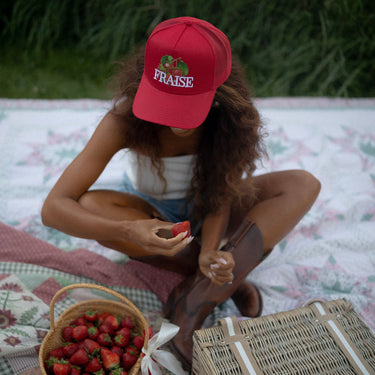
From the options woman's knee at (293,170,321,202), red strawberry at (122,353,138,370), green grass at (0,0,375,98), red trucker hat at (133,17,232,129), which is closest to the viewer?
red trucker hat at (133,17,232,129)

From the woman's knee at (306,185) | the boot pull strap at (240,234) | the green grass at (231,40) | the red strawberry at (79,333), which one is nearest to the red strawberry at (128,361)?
the red strawberry at (79,333)

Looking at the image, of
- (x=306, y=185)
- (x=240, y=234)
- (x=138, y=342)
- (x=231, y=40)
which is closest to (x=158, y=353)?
(x=138, y=342)

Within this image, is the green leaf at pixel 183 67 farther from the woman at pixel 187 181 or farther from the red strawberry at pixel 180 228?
the red strawberry at pixel 180 228

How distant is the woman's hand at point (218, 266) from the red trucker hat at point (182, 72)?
363 mm

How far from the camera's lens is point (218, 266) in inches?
44.1

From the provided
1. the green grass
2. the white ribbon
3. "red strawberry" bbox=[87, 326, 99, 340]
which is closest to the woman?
the white ribbon

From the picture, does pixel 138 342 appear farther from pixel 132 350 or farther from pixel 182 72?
pixel 182 72

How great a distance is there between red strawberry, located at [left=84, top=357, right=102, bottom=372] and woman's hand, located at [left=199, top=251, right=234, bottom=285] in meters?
0.35

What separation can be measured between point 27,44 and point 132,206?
190 centimetres

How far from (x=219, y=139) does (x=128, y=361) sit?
621 mm

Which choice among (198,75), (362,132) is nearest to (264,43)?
(362,132)

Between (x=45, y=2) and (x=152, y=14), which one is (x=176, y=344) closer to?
(x=152, y=14)

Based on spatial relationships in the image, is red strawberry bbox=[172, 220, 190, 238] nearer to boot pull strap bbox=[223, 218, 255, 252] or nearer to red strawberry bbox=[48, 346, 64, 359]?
boot pull strap bbox=[223, 218, 255, 252]

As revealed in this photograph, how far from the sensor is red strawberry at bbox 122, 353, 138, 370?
105 cm
